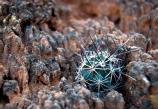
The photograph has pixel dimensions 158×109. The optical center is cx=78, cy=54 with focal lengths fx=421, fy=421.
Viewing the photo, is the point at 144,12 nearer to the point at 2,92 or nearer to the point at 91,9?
the point at 91,9

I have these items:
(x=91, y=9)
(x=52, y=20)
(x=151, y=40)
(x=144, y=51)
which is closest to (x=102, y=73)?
(x=144, y=51)

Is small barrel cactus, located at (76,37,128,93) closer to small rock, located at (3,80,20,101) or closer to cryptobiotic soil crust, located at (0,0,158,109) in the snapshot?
cryptobiotic soil crust, located at (0,0,158,109)

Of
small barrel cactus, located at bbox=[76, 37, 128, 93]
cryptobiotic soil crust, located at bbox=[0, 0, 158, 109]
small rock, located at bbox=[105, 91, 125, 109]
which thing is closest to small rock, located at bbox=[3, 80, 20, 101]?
cryptobiotic soil crust, located at bbox=[0, 0, 158, 109]

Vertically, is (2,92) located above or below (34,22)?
below

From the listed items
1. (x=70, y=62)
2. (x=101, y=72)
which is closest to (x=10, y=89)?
(x=70, y=62)

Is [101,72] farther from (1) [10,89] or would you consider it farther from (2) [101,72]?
(1) [10,89]

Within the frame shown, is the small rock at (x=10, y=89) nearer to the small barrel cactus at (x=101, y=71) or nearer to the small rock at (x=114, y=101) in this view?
the small barrel cactus at (x=101, y=71)

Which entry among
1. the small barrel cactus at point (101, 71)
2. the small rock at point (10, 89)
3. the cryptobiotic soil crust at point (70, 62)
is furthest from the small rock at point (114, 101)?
the small rock at point (10, 89)

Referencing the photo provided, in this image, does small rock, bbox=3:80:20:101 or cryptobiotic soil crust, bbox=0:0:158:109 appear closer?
cryptobiotic soil crust, bbox=0:0:158:109
